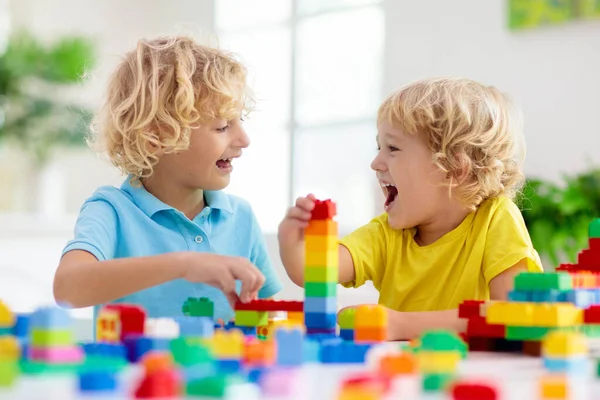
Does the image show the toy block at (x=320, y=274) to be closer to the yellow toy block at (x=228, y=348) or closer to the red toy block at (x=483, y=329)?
the red toy block at (x=483, y=329)

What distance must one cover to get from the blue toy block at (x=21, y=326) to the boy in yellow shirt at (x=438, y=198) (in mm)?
640

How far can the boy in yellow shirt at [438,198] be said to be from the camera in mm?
1398

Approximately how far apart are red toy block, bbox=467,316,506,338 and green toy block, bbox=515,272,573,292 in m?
0.05

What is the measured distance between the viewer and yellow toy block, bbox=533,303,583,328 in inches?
32.1

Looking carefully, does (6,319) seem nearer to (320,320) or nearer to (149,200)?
(320,320)

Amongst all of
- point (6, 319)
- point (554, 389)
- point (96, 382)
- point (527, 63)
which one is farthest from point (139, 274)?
point (527, 63)

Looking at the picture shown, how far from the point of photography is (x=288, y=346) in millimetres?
724

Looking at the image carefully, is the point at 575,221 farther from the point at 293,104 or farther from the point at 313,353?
the point at 313,353

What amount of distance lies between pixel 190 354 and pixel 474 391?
0.77 ft

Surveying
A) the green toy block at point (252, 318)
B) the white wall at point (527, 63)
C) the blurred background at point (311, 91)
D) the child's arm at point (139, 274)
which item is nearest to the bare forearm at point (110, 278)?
the child's arm at point (139, 274)

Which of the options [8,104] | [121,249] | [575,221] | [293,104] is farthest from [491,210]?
[8,104]

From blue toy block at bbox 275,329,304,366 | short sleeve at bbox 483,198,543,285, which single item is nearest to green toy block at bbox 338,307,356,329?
blue toy block at bbox 275,329,304,366

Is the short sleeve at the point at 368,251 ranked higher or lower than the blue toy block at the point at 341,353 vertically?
higher

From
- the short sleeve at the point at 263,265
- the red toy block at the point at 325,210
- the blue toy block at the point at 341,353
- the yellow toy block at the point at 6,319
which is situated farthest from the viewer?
the short sleeve at the point at 263,265
